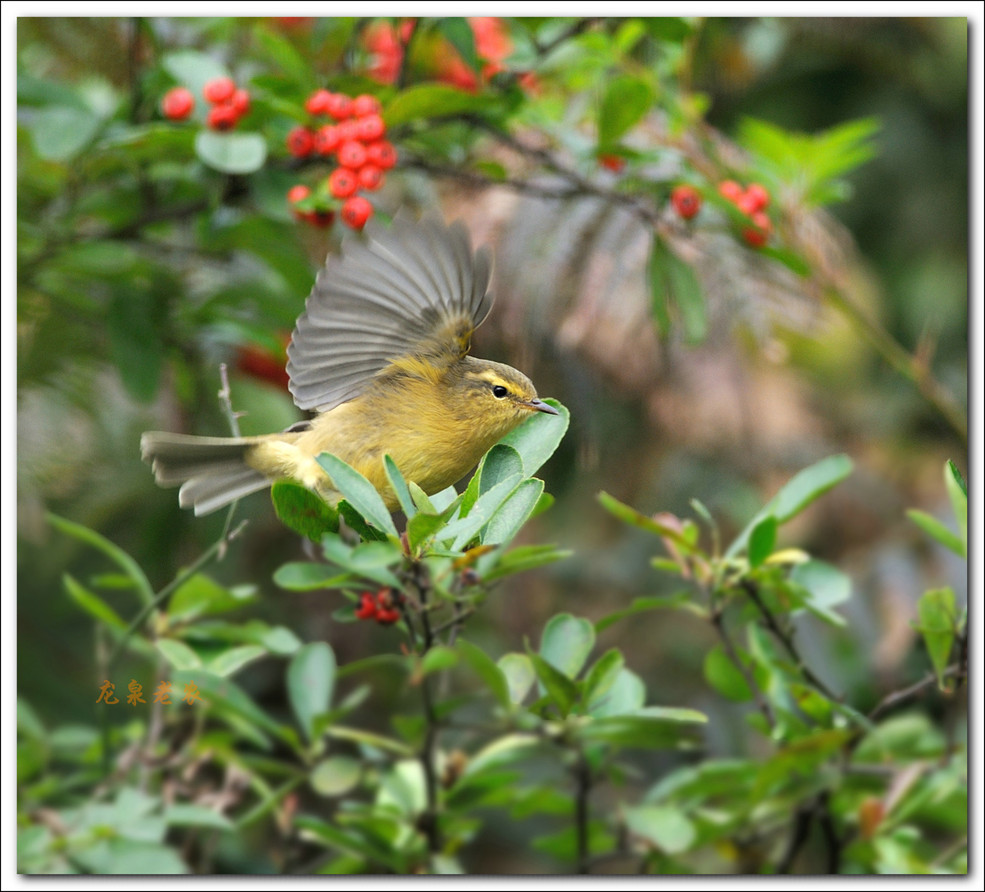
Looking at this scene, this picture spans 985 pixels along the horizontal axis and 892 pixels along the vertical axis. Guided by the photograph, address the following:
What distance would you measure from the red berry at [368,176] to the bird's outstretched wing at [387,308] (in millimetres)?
305

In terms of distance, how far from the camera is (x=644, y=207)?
98 cm

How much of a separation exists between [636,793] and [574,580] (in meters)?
0.34

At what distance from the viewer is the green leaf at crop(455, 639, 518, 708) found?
2.15ft

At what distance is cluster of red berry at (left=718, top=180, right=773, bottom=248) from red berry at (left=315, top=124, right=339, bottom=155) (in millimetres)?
374

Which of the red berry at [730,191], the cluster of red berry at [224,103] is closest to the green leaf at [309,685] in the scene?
the cluster of red berry at [224,103]

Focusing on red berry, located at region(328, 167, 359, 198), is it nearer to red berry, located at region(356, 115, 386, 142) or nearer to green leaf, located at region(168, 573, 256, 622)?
red berry, located at region(356, 115, 386, 142)

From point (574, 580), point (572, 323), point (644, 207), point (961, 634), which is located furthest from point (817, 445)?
point (961, 634)

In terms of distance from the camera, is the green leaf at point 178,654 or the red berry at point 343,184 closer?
the green leaf at point 178,654

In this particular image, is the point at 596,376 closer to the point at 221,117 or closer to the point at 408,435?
the point at 221,117

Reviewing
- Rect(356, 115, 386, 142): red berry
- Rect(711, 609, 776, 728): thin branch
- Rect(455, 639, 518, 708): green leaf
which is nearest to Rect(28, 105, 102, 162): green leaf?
Rect(356, 115, 386, 142): red berry

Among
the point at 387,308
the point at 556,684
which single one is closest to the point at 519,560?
the point at 556,684

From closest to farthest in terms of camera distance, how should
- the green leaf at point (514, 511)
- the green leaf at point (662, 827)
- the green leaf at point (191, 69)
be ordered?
the green leaf at point (514, 511) → the green leaf at point (662, 827) → the green leaf at point (191, 69)

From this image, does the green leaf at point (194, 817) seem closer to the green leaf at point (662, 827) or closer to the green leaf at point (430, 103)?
the green leaf at point (662, 827)

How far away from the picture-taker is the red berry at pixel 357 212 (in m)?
0.81
